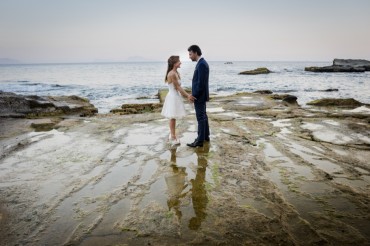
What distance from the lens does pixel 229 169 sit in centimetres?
485

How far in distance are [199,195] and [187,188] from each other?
0.31 metres

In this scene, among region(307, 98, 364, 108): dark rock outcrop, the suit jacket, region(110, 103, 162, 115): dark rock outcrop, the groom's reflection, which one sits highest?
the suit jacket

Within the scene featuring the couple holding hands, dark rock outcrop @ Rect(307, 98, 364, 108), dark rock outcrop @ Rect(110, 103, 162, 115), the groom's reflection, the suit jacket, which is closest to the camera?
the groom's reflection

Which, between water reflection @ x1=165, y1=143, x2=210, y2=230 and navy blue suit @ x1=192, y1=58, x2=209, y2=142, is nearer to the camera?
water reflection @ x1=165, y1=143, x2=210, y2=230

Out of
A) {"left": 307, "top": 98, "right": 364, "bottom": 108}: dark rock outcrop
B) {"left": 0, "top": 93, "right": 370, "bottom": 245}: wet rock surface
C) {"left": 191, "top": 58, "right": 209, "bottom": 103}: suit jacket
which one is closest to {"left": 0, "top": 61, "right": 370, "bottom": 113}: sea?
{"left": 307, "top": 98, "right": 364, "bottom": 108}: dark rock outcrop

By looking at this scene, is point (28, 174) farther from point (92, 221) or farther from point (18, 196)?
point (92, 221)

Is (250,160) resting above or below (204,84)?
below

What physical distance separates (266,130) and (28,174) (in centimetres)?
609

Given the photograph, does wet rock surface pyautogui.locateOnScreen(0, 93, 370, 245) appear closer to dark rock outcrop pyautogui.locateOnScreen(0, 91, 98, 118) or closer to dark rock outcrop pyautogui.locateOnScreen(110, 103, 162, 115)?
dark rock outcrop pyautogui.locateOnScreen(0, 91, 98, 118)

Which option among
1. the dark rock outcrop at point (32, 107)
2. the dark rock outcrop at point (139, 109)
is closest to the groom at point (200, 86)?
the dark rock outcrop at point (139, 109)

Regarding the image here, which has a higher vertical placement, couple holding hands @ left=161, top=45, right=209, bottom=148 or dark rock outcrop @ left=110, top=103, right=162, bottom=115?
couple holding hands @ left=161, top=45, right=209, bottom=148

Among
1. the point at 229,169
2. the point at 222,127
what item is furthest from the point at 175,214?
the point at 222,127

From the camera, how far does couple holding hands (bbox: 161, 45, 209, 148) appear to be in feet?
19.8

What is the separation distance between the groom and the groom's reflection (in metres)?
0.79
